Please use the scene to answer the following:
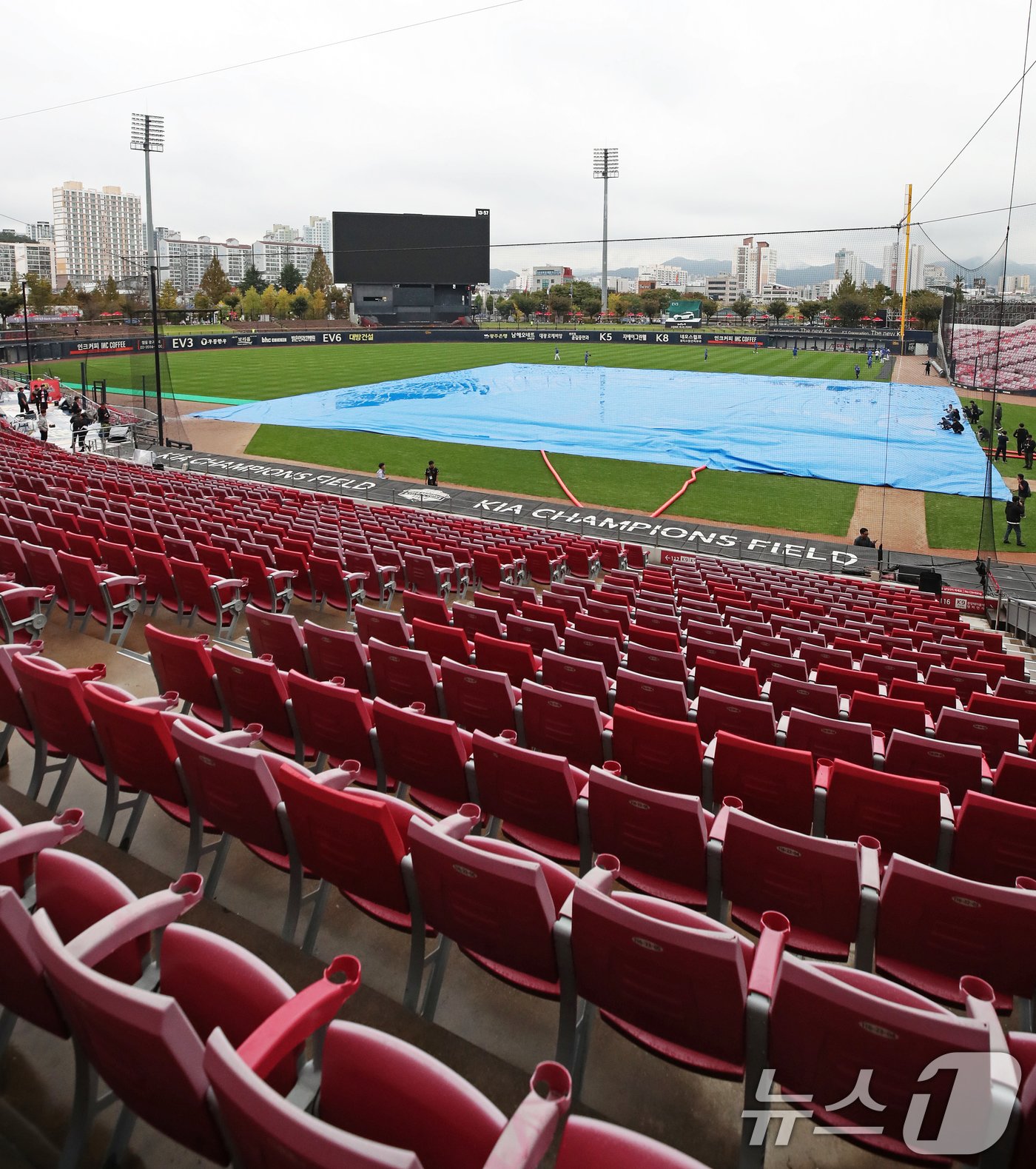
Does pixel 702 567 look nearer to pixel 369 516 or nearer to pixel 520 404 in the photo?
pixel 369 516

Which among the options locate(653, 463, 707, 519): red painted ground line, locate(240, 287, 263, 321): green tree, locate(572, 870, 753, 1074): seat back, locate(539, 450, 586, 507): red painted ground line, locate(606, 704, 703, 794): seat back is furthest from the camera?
locate(240, 287, 263, 321): green tree

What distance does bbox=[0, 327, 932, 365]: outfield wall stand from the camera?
68000 mm

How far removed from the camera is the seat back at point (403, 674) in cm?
596

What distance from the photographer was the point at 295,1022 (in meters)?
Result: 2.13

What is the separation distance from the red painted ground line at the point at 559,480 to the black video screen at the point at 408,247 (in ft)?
202

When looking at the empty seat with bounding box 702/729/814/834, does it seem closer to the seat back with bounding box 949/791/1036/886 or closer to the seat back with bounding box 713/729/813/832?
the seat back with bounding box 713/729/813/832

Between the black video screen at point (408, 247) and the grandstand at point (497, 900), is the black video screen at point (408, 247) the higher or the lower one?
the higher one

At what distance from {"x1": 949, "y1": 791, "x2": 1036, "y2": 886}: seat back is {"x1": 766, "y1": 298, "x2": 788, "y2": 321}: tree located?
116m

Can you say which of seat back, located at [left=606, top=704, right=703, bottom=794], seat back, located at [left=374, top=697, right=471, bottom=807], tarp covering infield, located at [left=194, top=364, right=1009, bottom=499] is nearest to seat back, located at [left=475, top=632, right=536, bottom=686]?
seat back, located at [left=606, top=704, right=703, bottom=794]

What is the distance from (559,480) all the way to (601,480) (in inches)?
55.9

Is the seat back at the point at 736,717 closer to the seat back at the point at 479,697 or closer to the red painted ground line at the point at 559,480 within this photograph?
the seat back at the point at 479,697

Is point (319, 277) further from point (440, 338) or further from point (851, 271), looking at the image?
point (851, 271)

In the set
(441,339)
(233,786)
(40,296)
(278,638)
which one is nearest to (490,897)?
(233,786)

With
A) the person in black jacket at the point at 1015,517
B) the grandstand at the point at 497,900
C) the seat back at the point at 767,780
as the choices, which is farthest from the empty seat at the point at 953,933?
the person in black jacket at the point at 1015,517
